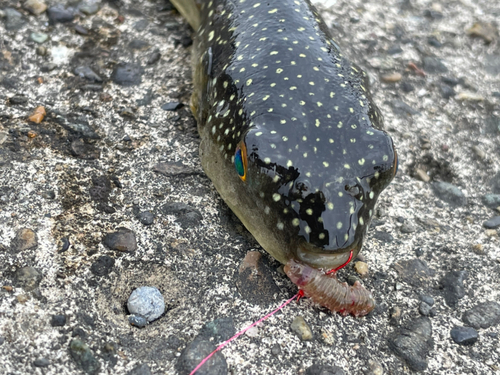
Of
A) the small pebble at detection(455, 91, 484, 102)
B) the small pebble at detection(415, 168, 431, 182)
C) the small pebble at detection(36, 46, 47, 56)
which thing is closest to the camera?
the small pebble at detection(415, 168, 431, 182)

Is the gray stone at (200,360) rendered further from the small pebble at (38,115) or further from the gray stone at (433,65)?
the gray stone at (433,65)

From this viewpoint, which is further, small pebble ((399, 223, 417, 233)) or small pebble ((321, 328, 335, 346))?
small pebble ((399, 223, 417, 233))

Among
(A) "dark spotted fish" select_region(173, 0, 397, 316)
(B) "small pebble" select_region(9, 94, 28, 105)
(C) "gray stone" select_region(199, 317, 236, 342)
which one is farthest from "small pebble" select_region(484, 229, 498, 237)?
(B) "small pebble" select_region(9, 94, 28, 105)

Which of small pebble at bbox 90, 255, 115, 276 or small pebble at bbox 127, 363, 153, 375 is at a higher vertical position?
small pebble at bbox 90, 255, 115, 276

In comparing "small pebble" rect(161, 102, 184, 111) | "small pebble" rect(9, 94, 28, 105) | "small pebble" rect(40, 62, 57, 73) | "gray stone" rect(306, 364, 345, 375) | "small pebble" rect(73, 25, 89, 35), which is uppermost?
"small pebble" rect(73, 25, 89, 35)

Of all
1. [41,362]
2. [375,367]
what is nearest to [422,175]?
[375,367]

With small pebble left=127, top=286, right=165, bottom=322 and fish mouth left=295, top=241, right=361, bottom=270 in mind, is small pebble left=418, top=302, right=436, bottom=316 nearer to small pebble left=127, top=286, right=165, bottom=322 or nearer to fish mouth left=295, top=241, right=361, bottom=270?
fish mouth left=295, top=241, right=361, bottom=270

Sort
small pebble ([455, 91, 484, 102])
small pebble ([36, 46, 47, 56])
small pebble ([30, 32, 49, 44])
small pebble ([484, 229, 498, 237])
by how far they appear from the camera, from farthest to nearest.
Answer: small pebble ([455, 91, 484, 102]) → small pebble ([30, 32, 49, 44]) → small pebble ([36, 46, 47, 56]) → small pebble ([484, 229, 498, 237])
